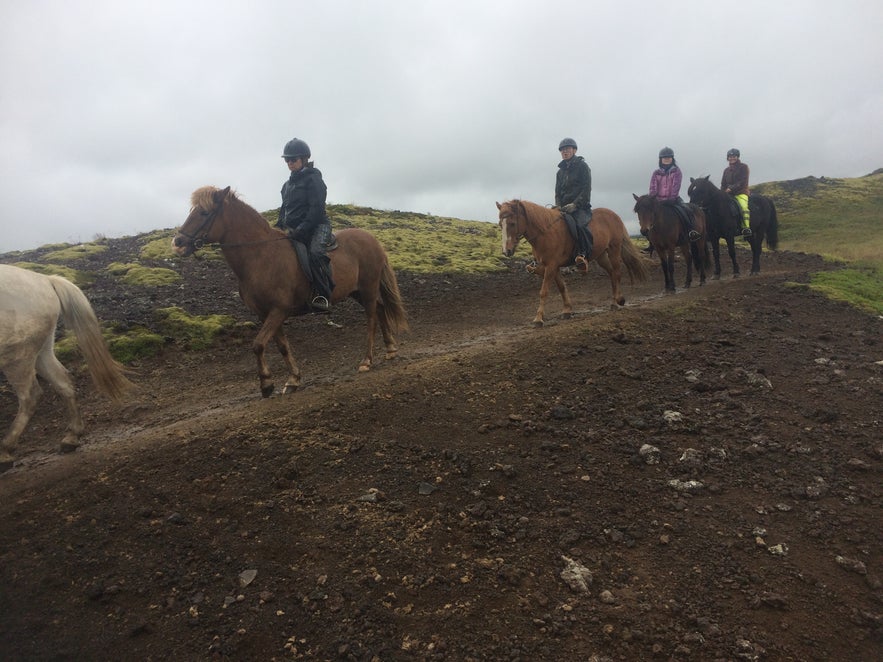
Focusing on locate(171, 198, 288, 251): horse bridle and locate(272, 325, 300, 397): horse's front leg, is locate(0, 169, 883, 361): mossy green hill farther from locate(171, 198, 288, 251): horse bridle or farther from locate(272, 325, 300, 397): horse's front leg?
locate(171, 198, 288, 251): horse bridle

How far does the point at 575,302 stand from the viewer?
14391 mm

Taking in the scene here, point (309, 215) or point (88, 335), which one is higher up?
point (309, 215)

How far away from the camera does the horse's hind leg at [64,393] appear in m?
6.45

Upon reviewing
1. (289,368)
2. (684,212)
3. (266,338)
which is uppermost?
(684,212)

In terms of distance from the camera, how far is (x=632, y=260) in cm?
1330

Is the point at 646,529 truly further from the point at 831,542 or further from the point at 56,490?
the point at 56,490

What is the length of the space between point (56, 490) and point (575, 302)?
482 inches

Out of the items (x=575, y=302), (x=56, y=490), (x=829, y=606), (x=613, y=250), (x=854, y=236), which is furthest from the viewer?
(x=854, y=236)

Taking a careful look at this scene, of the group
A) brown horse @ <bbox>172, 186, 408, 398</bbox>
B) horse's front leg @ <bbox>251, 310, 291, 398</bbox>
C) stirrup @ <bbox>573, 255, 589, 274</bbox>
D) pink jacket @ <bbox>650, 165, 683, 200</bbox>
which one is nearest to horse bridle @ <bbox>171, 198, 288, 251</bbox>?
brown horse @ <bbox>172, 186, 408, 398</bbox>

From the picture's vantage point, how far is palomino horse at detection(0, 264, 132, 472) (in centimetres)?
584

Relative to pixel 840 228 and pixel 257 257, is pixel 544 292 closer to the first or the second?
pixel 257 257

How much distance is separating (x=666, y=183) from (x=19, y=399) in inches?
580

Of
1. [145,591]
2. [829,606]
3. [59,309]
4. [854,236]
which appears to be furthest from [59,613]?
[854,236]

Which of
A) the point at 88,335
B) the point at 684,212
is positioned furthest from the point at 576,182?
the point at 88,335
